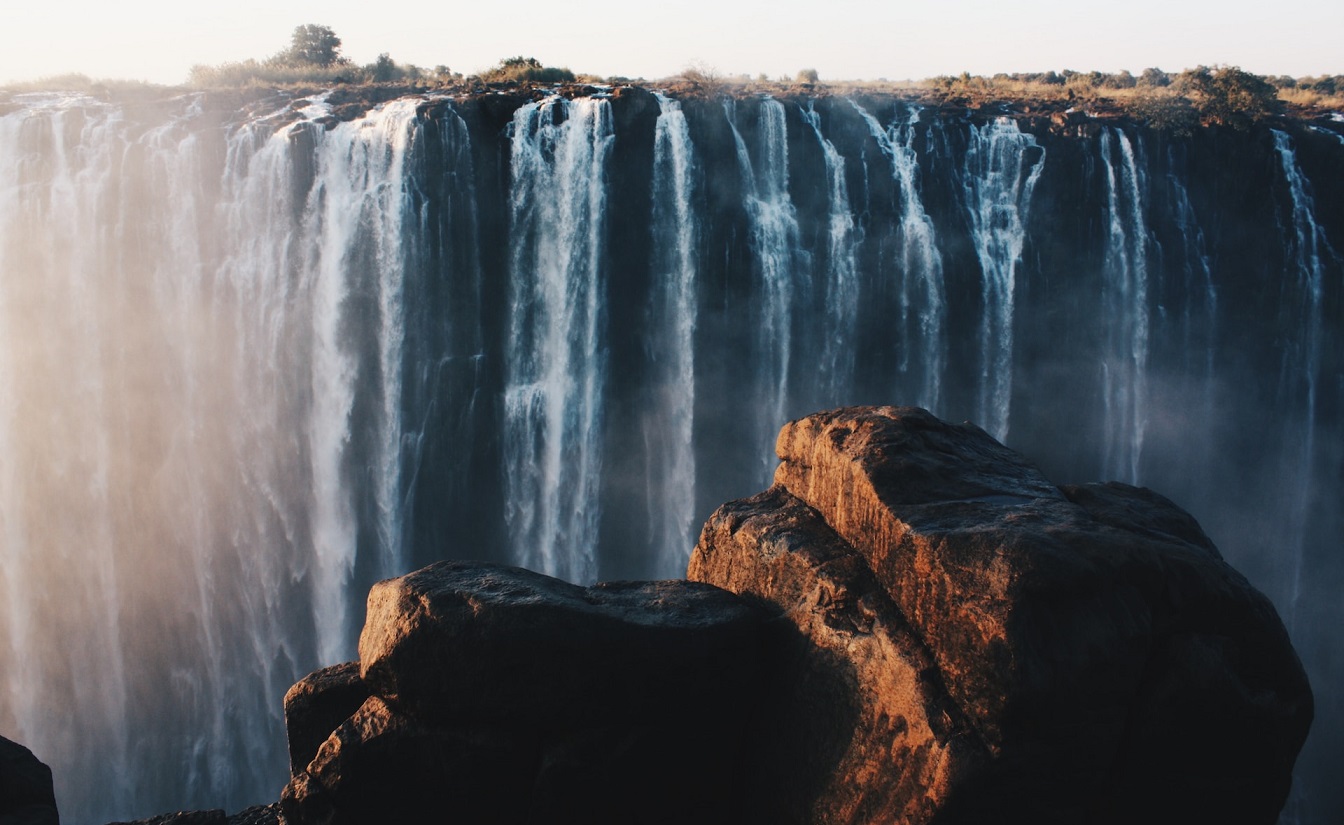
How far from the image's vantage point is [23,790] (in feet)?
28.2

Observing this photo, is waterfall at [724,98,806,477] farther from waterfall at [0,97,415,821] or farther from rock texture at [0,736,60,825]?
rock texture at [0,736,60,825]

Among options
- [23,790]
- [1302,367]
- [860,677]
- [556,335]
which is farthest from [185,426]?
[1302,367]

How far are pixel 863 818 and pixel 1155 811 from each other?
1.61 metres

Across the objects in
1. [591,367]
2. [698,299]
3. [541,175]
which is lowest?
[591,367]

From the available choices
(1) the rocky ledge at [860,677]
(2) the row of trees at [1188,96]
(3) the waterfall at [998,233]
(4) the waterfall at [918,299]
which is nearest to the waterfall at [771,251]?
(4) the waterfall at [918,299]

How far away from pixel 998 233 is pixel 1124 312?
3.83 metres

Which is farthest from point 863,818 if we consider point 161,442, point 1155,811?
point 161,442

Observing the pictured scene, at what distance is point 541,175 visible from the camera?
82.7 feet

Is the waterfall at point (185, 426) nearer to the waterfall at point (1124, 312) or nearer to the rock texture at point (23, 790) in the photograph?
the rock texture at point (23, 790)

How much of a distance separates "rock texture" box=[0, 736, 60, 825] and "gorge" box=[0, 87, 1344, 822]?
1598 centimetres

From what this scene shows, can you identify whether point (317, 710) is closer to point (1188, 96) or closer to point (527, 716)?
point (527, 716)

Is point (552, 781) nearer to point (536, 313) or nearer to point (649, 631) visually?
point (649, 631)

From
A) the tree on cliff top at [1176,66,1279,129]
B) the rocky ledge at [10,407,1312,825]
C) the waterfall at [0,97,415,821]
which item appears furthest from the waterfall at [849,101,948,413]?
the rocky ledge at [10,407,1312,825]

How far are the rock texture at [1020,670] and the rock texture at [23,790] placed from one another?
19.5ft
